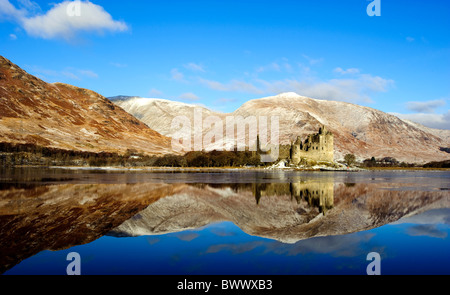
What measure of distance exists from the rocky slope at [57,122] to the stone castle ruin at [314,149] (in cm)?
7225

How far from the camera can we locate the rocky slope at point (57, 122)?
13675cm

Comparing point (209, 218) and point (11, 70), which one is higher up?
point (11, 70)

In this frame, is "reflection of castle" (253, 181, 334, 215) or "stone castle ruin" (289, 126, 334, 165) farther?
"stone castle ruin" (289, 126, 334, 165)

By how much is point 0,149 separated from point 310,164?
95817mm

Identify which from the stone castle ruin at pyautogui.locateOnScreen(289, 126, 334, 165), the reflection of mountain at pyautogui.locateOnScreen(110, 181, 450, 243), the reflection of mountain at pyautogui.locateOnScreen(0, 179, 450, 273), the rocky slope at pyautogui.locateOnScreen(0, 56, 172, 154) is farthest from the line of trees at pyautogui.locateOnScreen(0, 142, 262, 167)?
the reflection of mountain at pyautogui.locateOnScreen(0, 179, 450, 273)

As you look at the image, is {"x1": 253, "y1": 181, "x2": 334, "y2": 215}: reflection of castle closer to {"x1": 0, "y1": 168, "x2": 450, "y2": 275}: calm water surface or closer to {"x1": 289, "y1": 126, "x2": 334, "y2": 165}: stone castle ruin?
{"x1": 0, "y1": 168, "x2": 450, "y2": 275}: calm water surface

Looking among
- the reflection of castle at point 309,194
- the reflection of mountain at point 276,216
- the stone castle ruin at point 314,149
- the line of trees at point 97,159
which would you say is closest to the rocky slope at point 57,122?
the line of trees at point 97,159

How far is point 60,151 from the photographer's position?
407 ft

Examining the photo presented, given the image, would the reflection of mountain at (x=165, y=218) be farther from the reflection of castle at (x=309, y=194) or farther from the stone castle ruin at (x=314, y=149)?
the stone castle ruin at (x=314, y=149)

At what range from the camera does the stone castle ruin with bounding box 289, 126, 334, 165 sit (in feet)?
344

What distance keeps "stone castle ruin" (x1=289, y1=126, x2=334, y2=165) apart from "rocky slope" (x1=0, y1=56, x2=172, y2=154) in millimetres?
72252
